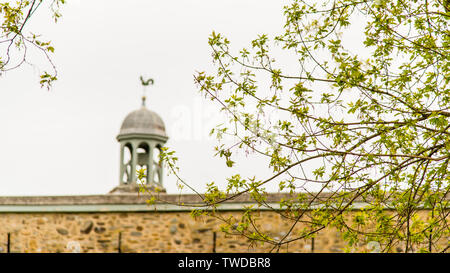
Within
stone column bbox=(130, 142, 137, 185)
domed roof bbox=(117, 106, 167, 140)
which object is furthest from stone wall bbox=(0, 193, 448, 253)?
domed roof bbox=(117, 106, 167, 140)

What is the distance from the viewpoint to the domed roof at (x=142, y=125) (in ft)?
52.2

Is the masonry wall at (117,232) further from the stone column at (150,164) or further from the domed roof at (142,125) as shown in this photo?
the domed roof at (142,125)

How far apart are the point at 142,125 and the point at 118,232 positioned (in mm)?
4108

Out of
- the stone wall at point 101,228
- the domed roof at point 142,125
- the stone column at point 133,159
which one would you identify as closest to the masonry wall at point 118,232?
the stone wall at point 101,228

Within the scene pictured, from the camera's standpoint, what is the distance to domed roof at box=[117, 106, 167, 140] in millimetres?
15906

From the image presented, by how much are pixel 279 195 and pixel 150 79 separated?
7.31 meters

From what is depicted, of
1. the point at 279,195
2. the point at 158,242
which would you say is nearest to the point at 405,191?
the point at 279,195

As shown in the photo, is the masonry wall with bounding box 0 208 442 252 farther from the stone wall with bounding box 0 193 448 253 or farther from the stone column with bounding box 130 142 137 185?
the stone column with bounding box 130 142 137 185

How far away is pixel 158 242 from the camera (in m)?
12.3

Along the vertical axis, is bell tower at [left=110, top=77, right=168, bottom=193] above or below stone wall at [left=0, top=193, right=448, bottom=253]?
above

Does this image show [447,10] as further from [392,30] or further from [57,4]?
[57,4]

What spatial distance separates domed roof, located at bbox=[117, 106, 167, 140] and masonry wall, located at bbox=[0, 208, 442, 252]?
3651 mm

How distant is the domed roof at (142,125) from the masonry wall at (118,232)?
3651 mm

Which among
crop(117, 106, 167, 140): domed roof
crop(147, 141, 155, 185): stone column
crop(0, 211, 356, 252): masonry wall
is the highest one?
crop(117, 106, 167, 140): domed roof
